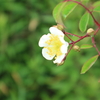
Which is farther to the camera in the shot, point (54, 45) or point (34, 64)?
point (34, 64)

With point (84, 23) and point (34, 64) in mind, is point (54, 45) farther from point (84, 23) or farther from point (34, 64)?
point (34, 64)

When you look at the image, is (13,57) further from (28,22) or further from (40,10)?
(40,10)

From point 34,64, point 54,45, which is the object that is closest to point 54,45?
point 54,45

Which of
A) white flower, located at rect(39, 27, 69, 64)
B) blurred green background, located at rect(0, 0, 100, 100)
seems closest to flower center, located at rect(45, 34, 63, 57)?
white flower, located at rect(39, 27, 69, 64)

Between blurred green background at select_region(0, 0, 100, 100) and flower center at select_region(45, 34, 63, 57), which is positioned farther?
blurred green background at select_region(0, 0, 100, 100)

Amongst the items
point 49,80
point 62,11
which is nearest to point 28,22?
point 49,80

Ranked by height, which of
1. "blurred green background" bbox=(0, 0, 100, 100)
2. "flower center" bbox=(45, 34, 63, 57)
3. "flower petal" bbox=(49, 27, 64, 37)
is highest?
"flower petal" bbox=(49, 27, 64, 37)

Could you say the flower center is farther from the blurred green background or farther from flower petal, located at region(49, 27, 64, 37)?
the blurred green background

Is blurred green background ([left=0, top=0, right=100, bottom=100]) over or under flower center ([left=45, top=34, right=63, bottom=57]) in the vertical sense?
under
